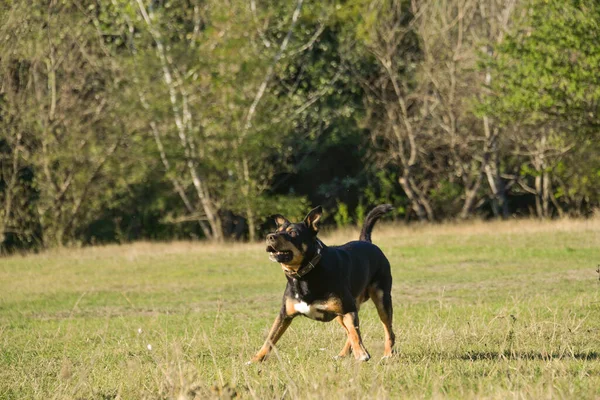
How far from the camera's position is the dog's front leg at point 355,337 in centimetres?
893

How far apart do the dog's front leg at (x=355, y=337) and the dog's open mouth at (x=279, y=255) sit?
31.3 inches

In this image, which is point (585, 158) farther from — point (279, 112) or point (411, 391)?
point (411, 391)

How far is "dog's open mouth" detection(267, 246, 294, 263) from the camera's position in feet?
29.3

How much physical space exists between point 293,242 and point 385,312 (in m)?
1.74

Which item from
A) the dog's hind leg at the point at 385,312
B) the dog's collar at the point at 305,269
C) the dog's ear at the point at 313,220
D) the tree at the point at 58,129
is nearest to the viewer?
the dog's collar at the point at 305,269

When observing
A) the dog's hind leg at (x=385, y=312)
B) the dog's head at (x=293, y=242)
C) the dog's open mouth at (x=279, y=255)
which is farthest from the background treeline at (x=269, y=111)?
→ the dog's open mouth at (x=279, y=255)

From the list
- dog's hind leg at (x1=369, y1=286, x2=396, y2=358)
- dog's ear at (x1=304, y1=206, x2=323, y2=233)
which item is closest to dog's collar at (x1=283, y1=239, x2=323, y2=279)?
dog's ear at (x1=304, y1=206, x2=323, y2=233)

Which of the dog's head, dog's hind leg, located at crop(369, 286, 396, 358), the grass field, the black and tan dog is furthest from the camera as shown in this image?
dog's hind leg, located at crop(369, 286, 396, 358)

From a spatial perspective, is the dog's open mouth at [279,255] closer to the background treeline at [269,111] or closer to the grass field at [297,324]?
the grass field at [297,324]

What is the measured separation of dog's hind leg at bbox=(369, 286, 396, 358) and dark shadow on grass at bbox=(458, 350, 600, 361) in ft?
2.64

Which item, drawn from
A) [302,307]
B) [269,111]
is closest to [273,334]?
[302,307]

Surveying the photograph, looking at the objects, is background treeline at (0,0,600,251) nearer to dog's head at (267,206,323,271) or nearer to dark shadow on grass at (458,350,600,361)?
dark shadow on grass at (458,350,600,361)

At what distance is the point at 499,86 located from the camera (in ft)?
104

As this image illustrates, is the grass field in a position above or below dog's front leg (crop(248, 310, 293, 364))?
below
